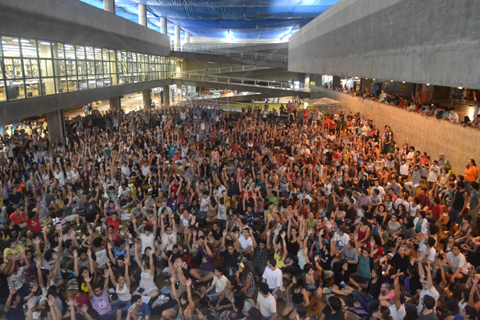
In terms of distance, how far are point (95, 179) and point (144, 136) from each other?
14.9 feet

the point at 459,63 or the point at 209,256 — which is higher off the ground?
the point at 459,63

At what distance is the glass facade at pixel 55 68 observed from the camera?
12.8 m

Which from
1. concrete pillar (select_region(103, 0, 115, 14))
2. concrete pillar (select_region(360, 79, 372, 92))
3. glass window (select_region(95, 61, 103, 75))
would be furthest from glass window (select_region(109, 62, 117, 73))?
concrete pillar (select_region(360, 79, 372, 92))

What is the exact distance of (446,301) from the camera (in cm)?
548

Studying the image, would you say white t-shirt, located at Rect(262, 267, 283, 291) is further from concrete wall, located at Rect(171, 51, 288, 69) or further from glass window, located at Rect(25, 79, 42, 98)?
concrete wall, located at Rect(171, 51, 288, 69)

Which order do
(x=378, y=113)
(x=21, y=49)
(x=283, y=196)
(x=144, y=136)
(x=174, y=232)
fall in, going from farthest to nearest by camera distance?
(x=378, y=113)
(x=144, y=136)
(x=21, y=49)
(x=283, y=196)
(x=174, y=232)

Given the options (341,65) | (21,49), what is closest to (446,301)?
(341,65)

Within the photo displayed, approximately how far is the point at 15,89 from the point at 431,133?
15.4 metres

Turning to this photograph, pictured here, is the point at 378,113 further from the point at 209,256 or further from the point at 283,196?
the point at 209,256

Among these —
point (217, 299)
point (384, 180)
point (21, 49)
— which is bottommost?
point (217, 299)

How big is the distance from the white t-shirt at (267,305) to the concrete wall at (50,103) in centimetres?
1166

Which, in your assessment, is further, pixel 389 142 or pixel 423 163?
pixel 389 142

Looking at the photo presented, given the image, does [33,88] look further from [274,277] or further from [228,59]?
[228,59]

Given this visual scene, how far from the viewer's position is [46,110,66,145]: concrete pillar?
16281 millimetres
